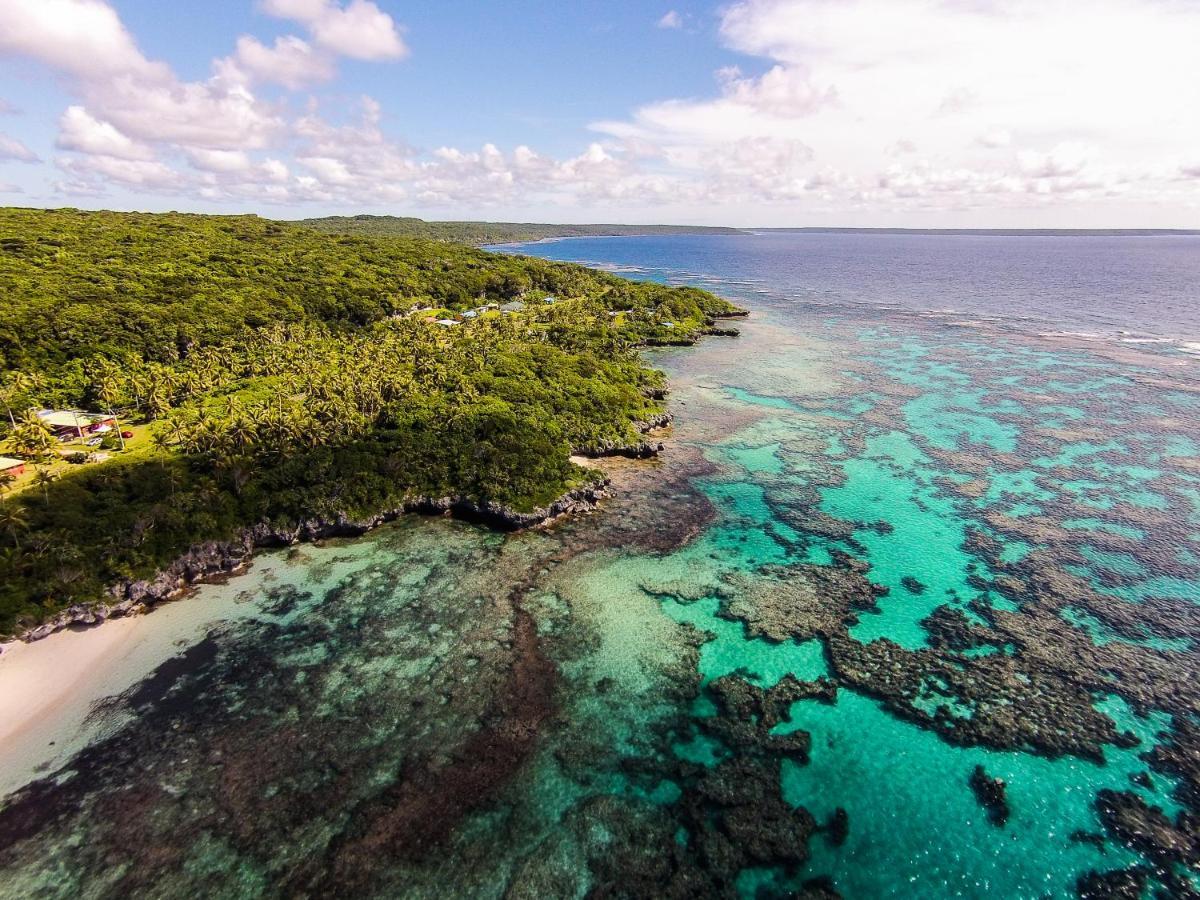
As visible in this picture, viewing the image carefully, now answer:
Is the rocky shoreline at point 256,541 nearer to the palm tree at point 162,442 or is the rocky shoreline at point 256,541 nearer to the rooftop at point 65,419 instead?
the palm tree at point 162,442

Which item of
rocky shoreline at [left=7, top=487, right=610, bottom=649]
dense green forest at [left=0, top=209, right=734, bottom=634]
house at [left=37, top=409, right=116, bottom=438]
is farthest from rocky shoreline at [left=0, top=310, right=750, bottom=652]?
house at [left=37, top=409, right=116, bottom=438]

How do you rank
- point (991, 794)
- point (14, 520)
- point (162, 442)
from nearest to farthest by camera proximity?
1. point (991, 794)
2. point (14, 520)
3. point (162, 442)

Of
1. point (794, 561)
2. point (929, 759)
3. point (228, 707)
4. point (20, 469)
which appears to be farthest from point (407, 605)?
point (20, 469)

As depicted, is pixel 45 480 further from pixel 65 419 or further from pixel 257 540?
pixel 65 419

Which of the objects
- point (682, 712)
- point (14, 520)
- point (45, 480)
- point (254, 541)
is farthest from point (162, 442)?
point (682, 712)

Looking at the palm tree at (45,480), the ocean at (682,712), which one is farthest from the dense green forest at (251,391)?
the ocean at (682,712)

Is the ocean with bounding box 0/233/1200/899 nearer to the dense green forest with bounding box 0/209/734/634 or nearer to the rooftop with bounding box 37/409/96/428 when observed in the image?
the dense green forest with bounding box 0/209/734/634
